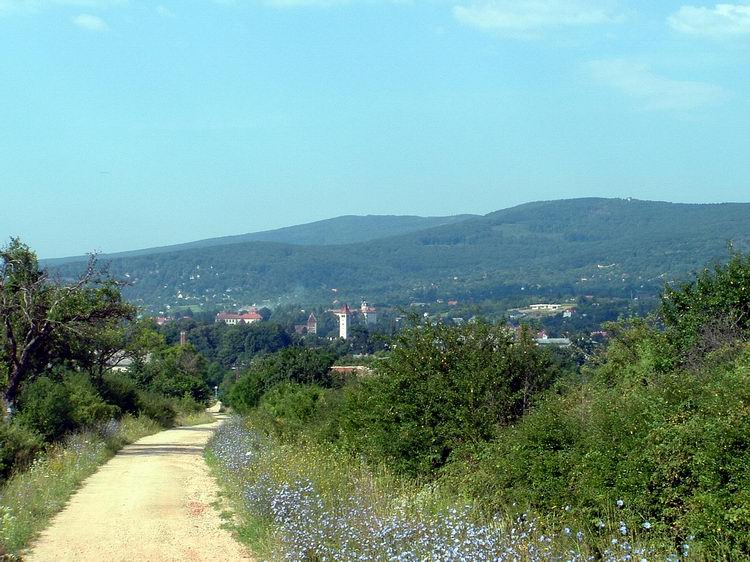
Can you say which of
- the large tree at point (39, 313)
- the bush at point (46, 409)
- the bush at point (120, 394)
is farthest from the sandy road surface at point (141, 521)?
the bush at point (120, 394)

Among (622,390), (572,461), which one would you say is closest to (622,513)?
(572,461)

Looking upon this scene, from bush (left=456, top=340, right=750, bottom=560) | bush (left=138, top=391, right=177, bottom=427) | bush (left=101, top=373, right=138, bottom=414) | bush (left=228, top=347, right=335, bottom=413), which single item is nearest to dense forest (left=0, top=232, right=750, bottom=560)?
bush (left=456, top=340, right=750, bottom=560)

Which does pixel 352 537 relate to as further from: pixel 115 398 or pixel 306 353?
pixel 306 353

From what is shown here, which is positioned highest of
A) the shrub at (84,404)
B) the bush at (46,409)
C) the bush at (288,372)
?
the bush at (46,409)

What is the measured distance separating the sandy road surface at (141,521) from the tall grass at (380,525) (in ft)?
Result: 1.57

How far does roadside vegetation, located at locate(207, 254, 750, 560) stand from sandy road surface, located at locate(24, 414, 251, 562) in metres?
0.51

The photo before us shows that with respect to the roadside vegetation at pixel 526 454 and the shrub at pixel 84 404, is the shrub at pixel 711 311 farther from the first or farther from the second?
the shrub at pixel 84 404

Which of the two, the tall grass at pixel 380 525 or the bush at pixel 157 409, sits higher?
the tall grass at pixel 380 525

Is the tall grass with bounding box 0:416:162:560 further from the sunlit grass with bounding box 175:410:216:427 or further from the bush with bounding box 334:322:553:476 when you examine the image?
the sunlit grass with bounding box 175:410:216:427

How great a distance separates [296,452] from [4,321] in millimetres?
10920

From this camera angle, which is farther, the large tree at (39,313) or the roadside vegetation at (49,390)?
the large tree at (39,313)

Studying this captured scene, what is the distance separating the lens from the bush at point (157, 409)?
40.1 metres

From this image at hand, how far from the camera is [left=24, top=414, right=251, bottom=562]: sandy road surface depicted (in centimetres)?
1051

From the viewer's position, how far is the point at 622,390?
12.5m
